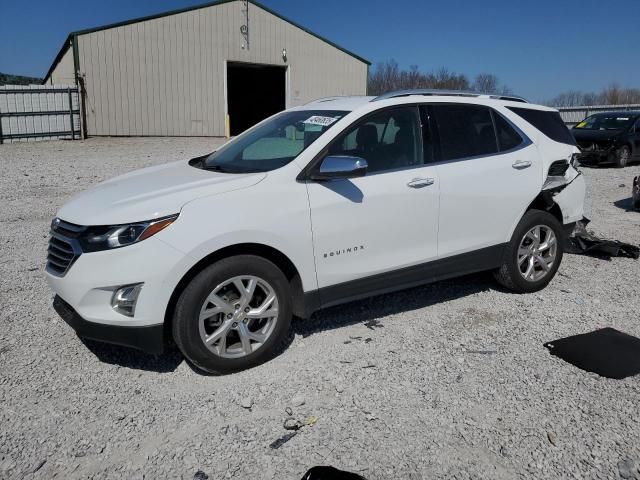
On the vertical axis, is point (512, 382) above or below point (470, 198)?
below

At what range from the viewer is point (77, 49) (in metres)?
20.4

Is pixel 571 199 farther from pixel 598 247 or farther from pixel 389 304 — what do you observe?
pixel 389 304

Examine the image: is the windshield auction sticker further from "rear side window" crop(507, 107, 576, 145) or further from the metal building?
the metal building

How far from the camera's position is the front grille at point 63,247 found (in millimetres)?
3424

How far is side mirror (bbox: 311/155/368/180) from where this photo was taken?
3748 mm

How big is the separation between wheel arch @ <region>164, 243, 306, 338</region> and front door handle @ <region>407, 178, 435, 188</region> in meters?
1.17

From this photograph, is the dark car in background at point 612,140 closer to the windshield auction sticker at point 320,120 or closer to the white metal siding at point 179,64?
the windshield auction sticker at point 320,120

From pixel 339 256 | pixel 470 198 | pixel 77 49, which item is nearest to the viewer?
pixel 339 256

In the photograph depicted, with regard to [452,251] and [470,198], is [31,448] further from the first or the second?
[470,198]

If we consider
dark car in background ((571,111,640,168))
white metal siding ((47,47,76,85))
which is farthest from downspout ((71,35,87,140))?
dark car in background ((571,111,640,168))

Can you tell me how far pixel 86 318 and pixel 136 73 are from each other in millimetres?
20680

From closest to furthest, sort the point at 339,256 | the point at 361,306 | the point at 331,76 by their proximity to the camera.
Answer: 1. the point at 339,256
2. the point at 361,306
3. the point at 331,76

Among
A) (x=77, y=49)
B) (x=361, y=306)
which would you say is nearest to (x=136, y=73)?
(x=77, y=49)

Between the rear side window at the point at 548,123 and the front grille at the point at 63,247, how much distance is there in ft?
12.9
